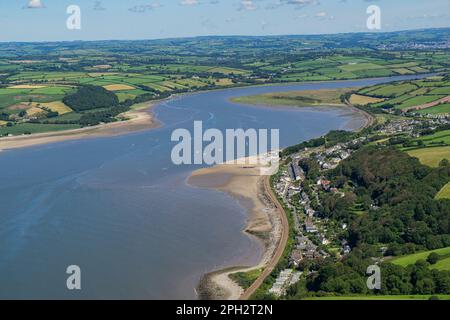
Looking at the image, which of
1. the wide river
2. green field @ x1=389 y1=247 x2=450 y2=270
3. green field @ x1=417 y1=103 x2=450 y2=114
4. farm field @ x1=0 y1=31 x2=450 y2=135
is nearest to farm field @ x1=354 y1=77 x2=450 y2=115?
green field @ x1=417 y1=103 x2=450 y2=114

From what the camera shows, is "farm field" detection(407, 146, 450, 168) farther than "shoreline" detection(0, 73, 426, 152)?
No

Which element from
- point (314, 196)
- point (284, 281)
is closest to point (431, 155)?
point (314, 196)

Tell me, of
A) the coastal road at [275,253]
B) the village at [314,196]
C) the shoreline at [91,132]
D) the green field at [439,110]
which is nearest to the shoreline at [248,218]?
the coastal road at [275,253]

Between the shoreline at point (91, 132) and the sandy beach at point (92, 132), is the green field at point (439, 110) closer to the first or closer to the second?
the shoreline at point (91, 132)

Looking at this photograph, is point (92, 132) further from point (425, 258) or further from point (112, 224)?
point (425, 258)

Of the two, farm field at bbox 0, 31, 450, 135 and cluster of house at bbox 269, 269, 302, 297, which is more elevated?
farm field at bbox 0, 31, 450, 135

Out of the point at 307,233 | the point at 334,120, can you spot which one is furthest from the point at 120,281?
the point at 334,120

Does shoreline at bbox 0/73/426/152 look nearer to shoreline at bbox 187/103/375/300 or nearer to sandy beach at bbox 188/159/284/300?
shoreline at bbox 187/103/375/300
